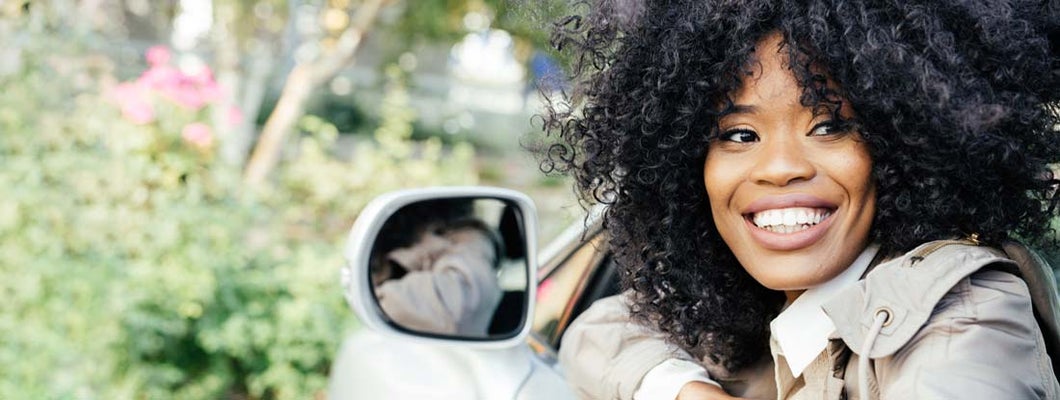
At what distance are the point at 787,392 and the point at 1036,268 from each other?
0.42m

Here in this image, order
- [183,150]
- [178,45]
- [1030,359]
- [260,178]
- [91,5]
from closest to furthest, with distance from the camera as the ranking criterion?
1. [1030,359]
2. [183,150]
3. [91,5]
4. [260,178]
5. [178,45]

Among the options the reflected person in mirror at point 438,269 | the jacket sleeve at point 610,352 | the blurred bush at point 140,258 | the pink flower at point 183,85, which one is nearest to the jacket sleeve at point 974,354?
the jacket sleeve at point 610,352

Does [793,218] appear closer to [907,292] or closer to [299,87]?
[907,292]

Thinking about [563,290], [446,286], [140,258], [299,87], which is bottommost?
[563,290]

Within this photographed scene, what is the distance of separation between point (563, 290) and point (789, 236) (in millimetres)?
1220

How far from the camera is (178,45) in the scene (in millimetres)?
14406

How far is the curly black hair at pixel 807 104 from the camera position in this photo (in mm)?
1657

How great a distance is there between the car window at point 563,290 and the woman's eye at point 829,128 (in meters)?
1.02

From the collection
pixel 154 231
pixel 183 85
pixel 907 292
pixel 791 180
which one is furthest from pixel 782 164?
pixel 183 85

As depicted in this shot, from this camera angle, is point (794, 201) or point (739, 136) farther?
point (739, 136)

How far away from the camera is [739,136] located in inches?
72.4

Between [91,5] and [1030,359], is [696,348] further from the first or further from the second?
[91,5]

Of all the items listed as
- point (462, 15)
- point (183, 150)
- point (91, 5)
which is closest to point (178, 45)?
point (462, 15)

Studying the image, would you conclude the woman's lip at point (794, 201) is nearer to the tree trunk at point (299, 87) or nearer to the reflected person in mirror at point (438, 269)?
the reflected person in mirror at point (438, 269)
